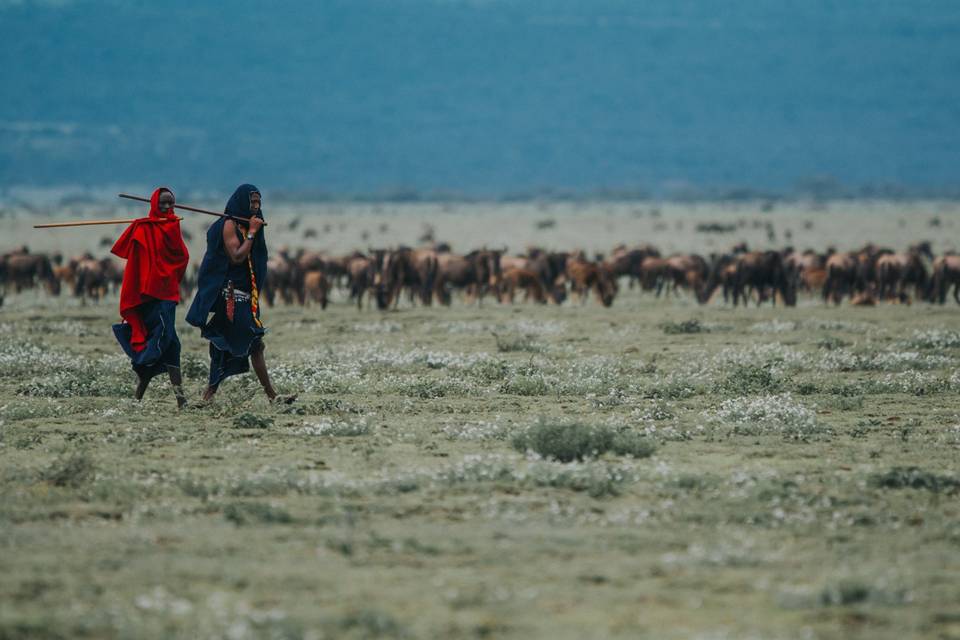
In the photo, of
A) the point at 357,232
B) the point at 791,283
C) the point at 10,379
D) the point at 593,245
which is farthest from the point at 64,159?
the point at 10,379

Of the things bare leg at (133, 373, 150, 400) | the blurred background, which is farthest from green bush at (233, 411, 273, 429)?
the blurred background

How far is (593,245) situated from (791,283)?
24221 mm

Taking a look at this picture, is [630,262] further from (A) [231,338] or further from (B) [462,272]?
(A) [231,338]

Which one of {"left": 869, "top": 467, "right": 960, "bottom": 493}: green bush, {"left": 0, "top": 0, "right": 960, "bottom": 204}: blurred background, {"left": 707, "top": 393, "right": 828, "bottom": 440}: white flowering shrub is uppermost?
{"left": 0, "top": 0, "right": 960, "bottom": 204}: blurred background

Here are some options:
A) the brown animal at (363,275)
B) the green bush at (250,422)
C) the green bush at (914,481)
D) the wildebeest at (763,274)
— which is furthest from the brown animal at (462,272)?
the green bush at (914,481)

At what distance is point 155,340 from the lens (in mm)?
12086

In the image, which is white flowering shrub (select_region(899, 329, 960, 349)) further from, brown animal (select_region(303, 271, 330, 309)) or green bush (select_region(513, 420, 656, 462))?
brown animal (select_region(303, 271, 330, 309))

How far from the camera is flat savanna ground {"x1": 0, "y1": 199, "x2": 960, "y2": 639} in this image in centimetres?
627

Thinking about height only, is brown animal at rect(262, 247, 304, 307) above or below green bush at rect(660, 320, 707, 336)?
above

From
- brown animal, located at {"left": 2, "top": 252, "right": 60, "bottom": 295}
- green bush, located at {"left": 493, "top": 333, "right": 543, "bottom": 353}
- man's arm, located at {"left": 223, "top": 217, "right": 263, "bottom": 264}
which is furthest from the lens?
brown animal, located at {"left": 2, "top": 252, "right": 60, "bottom": 295}

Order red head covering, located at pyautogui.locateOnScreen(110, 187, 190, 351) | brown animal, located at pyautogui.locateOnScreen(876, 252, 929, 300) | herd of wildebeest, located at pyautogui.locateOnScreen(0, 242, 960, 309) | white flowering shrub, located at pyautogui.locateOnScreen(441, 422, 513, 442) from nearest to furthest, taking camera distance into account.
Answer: white flowering shrub, located at pyautogui.locateOnScreen(441, 422, 513, 442)
red head covering, located at pyautogui.locateOnScreen(110, 187, 190, 351)
herd of wildebeest, located at pyautogui.locateOnScreen(0, 242, 960, 309)
brown animal, located at pyautogui.locateOnScreen(876, 252, 929, 300)

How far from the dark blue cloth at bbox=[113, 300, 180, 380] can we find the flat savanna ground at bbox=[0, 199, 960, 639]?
1.64ft

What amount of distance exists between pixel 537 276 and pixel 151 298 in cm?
1854

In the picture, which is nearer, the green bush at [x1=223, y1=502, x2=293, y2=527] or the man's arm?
the green bush at [x1=223, y1=502, x2=293, y2=527]
